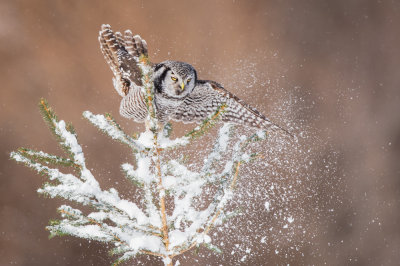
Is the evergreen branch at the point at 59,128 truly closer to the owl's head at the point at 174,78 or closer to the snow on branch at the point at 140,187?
the snow on branch at the point at 140,187

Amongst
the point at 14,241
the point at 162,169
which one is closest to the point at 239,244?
the point at 14,241

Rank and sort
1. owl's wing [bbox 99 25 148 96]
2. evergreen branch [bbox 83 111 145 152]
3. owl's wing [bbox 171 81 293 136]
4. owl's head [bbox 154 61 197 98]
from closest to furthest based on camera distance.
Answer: evergreen branch [bbox 83 111 145 152]
owl's head [bbox 154 61 197 98]
owl's wing [bbox 99 25 148 96]
owl's wing [bbox 171 81 293 136]

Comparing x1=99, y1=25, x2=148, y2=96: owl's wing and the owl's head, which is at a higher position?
x1=99, y1=25, x2=148, y2=96: owl's wing

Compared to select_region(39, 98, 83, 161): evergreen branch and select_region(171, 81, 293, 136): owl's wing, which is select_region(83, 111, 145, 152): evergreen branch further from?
select_region(171, 81, 293, 136): owl's wing

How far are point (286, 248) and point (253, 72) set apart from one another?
75.9 inches

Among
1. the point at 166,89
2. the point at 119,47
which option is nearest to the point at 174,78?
the point at 166,89

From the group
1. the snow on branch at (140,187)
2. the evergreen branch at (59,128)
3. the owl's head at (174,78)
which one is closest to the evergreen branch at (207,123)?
the snow on branch at (140,187)

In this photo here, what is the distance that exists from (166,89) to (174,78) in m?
0.09

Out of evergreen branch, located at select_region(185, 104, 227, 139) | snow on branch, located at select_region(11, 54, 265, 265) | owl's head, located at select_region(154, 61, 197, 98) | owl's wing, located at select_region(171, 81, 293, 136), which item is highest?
owl's wing, located at select_region(171, 81, 293, 136)

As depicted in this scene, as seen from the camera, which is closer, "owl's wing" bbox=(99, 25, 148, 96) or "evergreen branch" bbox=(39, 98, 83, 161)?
"evergreen branch" bbox=(39, 98, 83, 161)

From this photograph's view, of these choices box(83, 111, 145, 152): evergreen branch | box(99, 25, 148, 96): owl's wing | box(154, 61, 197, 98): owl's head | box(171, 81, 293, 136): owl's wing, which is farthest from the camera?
box(171, 81, 293, 136): owl's wing

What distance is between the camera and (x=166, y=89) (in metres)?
1.81

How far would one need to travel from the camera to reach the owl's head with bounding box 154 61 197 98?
1.74m

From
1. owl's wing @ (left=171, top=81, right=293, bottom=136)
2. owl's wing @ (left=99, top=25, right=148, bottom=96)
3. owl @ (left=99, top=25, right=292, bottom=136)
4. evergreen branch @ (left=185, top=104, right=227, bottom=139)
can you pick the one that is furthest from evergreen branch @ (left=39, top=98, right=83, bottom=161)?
owl's wing @ (left=171, top=81, right=293, bottom=136)
